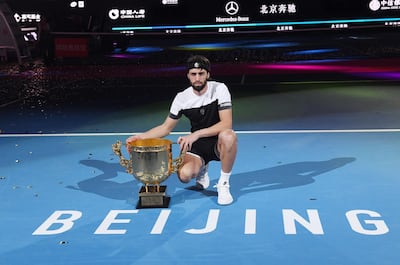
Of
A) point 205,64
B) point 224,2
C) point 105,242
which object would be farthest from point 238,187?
point 224,2

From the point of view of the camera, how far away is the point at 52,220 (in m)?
5.48

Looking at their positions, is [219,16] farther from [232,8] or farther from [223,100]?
[223,100]

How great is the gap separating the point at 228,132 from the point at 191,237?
118 cm

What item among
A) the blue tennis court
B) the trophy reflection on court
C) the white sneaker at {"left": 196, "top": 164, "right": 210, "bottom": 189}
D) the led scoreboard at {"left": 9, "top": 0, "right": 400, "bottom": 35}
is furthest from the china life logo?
the trophy reflection on court

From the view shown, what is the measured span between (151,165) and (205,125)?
78cm

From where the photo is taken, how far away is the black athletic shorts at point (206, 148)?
6.03 meters

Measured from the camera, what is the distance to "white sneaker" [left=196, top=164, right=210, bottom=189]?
621 cm

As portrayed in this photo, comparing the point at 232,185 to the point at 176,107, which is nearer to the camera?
the point at 176,107

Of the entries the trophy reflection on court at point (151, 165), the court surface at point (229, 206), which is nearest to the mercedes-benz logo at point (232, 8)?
the court surface at point (229, 206)

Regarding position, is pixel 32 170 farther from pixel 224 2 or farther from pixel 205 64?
pixel 224 2

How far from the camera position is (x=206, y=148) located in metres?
6.04

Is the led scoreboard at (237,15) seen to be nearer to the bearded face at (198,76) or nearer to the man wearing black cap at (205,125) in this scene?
the man wearing black cap at (205,125)

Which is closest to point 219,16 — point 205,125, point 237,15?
point 237,15

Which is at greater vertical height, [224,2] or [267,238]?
[224,2]
